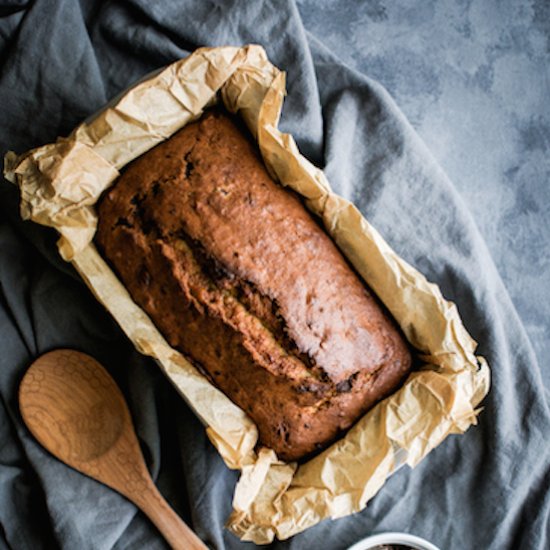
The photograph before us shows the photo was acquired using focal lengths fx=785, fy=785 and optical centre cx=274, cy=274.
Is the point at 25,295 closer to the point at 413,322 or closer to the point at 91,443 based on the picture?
the point at 91,443

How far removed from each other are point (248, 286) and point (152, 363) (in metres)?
0.42

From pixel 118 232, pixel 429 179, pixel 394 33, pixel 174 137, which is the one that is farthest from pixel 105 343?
pixel 394 33

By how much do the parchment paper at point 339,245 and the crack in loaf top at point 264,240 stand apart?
0.05m

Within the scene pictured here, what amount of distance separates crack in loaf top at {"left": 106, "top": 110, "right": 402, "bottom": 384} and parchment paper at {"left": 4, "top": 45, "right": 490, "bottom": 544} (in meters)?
0.05

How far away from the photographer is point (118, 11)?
1911mm

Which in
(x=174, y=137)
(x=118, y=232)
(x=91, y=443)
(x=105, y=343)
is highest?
(x=174, y=137)

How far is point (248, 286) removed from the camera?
1.62m

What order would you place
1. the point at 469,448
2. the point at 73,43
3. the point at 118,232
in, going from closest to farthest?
the point at 118,232 → the point at 73,43 → the point at 469,448

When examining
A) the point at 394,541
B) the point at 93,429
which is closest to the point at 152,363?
the point at 93,429

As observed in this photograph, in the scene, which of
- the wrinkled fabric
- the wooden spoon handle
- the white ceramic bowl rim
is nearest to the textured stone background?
the wrinkled fabric

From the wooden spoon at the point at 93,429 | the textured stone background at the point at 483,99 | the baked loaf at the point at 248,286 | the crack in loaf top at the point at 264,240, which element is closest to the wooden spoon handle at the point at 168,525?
the wooden spoon at the point at 93,429

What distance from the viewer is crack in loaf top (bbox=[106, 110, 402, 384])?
1617 mm

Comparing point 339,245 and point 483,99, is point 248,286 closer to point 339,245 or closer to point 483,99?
point 339,245

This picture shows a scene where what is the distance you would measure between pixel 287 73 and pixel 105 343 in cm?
79
